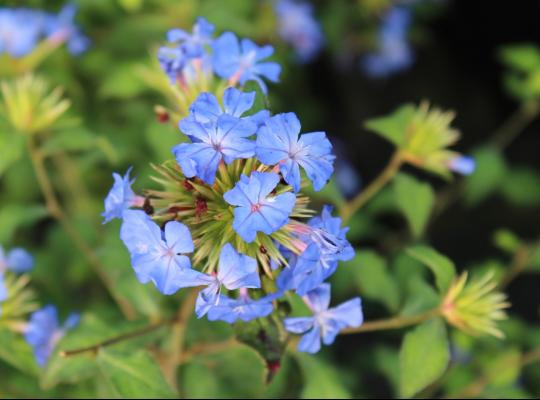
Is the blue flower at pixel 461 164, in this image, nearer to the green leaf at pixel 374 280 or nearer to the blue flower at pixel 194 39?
the green leaf at pixel 374 280

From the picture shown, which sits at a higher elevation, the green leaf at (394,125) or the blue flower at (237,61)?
the blue flower at (237,61)

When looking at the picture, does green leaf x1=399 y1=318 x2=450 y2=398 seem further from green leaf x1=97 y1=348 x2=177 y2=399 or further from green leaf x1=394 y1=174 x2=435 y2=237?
green leaf x1=97 y1=348 x2=177 y2=399

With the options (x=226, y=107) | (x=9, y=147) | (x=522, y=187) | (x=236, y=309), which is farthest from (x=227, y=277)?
(x=522, y=187)

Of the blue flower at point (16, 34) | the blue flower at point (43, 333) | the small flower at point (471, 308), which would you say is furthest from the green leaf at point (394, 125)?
the blue flower at point (16, 34)

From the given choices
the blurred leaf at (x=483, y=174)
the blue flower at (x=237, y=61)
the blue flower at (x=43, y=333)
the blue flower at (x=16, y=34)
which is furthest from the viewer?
the blurred leaf at (x=483, y=174)

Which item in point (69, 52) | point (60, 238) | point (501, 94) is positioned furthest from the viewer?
point (501, 94)

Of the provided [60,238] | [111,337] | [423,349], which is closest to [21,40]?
[60,238]

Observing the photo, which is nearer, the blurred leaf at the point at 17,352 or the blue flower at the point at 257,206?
the blue flower at the point at 257,206

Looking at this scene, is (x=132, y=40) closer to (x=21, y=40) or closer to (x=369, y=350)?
(x=21, y=40)

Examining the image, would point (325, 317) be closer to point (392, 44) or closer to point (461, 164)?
point (461, 164)
